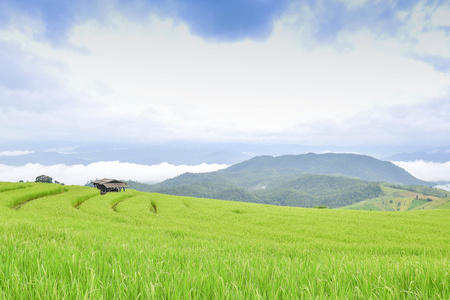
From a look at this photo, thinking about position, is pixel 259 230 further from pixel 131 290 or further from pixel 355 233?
pixel 131 290

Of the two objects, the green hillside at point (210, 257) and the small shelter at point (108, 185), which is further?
the small shelter at point (108, 185)

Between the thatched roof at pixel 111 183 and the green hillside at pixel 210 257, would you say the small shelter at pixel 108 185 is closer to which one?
the thatched roof at pixel 111 183

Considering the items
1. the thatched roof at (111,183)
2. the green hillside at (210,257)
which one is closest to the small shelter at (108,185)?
the thatched roof at (111,183)

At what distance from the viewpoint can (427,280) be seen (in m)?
2.55

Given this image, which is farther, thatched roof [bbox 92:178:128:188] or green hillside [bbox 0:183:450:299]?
thatched roof [bbox 92:178:128:188]

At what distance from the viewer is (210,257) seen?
4605 mm

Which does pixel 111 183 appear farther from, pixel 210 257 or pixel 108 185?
pixel 210 257

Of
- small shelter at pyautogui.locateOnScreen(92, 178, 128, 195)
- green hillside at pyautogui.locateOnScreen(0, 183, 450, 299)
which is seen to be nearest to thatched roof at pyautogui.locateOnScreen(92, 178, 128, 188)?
small shelter at pyautogui.locateOnScreen(92, 178, 128, 195)

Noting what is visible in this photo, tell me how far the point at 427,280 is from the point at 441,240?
25.2 meters

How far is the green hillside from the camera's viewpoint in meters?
2.26

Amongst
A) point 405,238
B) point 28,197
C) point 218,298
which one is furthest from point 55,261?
point 28,197

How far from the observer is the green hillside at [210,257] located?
2260 millimetres

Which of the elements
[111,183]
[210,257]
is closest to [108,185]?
[111,183]

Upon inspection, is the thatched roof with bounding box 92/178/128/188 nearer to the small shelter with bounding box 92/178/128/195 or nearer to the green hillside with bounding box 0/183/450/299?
the small shelter with bounding box 92/178/128/195
